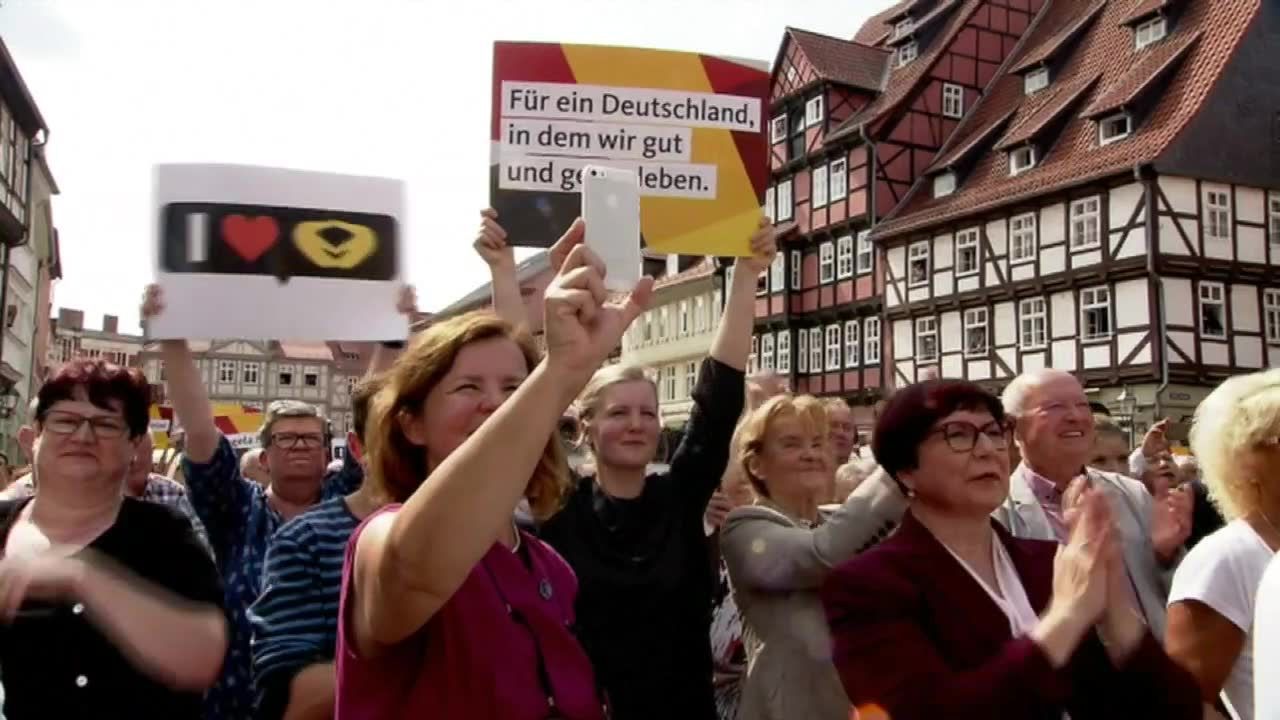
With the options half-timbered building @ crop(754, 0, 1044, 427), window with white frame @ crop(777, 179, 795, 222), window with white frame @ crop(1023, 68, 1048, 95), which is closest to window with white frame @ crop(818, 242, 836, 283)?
half-timbered building @ crop(754, 0, 1044, 427)

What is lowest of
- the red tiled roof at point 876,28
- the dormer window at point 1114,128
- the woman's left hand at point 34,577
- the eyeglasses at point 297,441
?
the woman's left hand at point 34,577

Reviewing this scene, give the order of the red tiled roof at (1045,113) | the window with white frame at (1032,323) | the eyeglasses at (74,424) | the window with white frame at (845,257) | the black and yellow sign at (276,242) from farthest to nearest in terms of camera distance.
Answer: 1. the window with white frame at (845,257)
2. the red tiled roof at (1045,113)
3. the window with white frame at (1032,323)
4. the black and yellow sign at (276,242)
5. the eyeglasses at (74,424)

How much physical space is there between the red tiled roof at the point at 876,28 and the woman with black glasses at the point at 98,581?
3399 centimetres

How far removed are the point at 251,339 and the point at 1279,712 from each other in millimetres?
2421

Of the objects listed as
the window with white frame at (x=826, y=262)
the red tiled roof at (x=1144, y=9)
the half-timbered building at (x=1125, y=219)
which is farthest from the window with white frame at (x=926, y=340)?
the red tiled roof at (x=1144, y=9)

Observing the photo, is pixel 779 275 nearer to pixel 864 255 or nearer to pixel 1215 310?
pixel 864 255

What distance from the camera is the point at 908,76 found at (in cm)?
3130

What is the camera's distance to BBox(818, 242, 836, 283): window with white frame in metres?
31.6

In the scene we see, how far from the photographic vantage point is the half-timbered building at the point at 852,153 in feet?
98.3

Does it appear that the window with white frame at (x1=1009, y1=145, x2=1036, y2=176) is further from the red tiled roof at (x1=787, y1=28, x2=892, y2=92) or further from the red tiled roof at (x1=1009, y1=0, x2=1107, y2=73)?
the red tiled roof at (x1=787, y1=28, x2=892, y2=92)

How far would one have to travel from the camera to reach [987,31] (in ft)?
101

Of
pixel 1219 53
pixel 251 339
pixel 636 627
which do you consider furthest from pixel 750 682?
pixel 1219 53

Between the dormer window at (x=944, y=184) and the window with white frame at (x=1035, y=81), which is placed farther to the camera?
the dormer window at (x=944, y=184)

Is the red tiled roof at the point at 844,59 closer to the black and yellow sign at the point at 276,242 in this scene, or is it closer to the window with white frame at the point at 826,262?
the window with white frame at the point at 826,262
